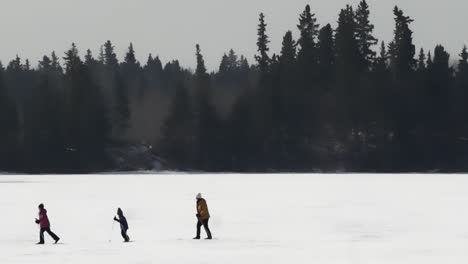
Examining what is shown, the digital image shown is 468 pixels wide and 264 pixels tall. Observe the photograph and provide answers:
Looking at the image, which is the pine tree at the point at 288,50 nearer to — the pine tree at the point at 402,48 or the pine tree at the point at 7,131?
the pine tree at the point at 402,48

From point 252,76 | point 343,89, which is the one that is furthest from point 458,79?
point 252,76

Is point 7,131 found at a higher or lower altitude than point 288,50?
lower

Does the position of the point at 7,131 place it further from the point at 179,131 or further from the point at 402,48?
the point at 402,48

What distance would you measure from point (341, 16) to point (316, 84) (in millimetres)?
11622
